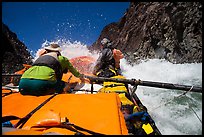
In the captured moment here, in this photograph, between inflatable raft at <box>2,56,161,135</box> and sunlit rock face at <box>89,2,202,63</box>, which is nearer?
inflatable raft at <box>2,56,161,135</box>

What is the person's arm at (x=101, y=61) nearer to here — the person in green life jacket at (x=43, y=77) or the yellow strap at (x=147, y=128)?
the person in green life jacket at (x=43, y=77)

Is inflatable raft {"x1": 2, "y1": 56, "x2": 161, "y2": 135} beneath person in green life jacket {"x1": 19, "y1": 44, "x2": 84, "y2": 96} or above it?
beneath

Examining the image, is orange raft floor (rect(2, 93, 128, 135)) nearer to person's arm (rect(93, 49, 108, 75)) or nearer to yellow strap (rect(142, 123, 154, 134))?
yellow strap (rect(142, 123, 154, 134))

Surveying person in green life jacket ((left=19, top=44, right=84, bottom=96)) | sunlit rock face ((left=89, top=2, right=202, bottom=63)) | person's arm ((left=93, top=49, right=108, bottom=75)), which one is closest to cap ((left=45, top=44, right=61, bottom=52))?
person in green life jacket ((left=19, top=44, right=84, bottom=96))

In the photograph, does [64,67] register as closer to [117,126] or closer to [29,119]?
[29,119]

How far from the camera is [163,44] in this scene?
60.8 feet

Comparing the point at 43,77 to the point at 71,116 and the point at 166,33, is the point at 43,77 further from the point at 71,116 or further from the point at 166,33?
the point at 166,33

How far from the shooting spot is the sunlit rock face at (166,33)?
54.9ft

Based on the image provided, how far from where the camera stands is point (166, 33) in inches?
737

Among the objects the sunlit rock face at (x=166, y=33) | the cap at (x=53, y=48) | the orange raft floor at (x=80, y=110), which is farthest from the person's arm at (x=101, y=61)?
the sunlit rock face at (x=166, y=33)

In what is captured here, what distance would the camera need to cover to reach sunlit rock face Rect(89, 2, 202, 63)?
659 inches

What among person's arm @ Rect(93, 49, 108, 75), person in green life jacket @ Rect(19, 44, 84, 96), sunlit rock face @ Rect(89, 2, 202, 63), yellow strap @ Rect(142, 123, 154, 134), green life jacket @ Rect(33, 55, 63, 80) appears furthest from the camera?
sunlit rock face @ Rect(89, 2, 202, 63)

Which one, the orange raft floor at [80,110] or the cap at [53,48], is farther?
the cap at [53,48]

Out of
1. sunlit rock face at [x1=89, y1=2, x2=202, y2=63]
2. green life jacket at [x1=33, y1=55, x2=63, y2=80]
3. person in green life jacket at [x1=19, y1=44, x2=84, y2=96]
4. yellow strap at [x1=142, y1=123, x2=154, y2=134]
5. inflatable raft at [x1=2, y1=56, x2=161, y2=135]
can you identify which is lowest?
yellow strap at [x1=142, y1=123, x2=154, y2=134]
